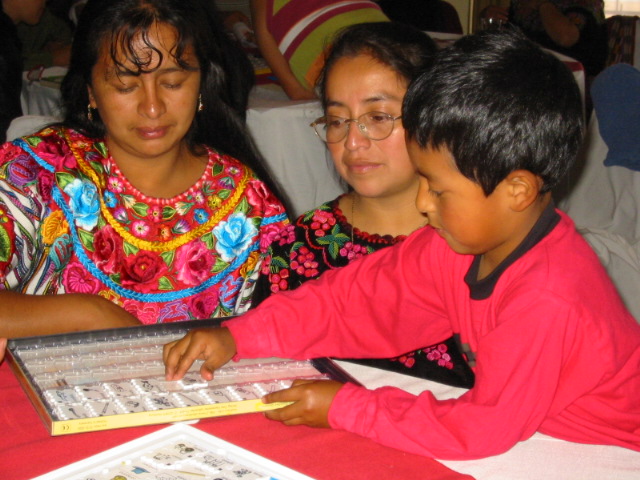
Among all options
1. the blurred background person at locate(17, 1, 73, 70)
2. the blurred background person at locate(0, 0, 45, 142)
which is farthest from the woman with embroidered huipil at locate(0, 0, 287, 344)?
the blurred background person at locate(17, 1, 73, 70)

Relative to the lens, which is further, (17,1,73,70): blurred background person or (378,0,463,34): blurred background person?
A: (378,0,463,34): blurred background person

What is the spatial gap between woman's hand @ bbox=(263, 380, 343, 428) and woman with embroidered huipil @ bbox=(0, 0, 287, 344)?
1.91ft

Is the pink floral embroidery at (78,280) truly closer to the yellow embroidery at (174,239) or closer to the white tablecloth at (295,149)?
the yellow embroidery at (174,239)

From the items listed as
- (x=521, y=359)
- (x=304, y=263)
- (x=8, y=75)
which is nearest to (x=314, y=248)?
(x=304, y=263)

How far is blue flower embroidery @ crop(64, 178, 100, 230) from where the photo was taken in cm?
151

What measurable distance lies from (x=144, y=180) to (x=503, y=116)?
0.85m

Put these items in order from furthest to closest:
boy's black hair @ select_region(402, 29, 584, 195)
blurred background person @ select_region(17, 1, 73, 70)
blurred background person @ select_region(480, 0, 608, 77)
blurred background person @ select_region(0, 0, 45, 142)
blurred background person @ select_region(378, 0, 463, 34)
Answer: blurred background person @ select_region(378, 0, 463, 34)
blurred background person @ select_region(480, 0, 608, 77)
blurred background person @ select_region(17, 1, 73, 70)
blurred background person @ select_region(0, 0, 45, 142)
boy's black hair @ select_region(402, 29, 584, 195)

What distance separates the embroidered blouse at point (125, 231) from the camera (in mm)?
1447

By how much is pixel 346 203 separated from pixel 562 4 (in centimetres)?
313

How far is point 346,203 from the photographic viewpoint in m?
1.70

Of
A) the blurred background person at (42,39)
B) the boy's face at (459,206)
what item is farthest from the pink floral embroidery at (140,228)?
the blurred background person at (42,39)

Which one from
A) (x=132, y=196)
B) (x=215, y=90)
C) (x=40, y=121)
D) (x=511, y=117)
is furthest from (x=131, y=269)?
(x=511, y=117)

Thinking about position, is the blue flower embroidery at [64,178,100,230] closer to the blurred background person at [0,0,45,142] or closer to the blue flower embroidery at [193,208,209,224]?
the blue flower embroidery at [193,208,209,224]

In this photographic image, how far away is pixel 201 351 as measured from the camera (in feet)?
3.45
